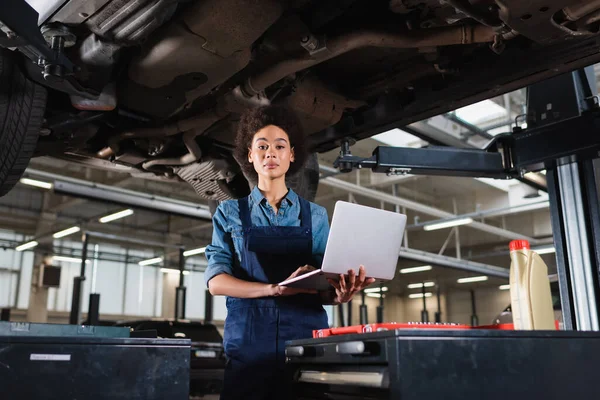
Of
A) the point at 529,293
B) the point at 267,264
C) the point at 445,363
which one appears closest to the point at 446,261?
the point at 267,264

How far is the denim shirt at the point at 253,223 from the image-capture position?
1.68 meters

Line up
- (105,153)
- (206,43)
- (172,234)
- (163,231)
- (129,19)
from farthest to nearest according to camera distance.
Result: (163,231) → (172,234) → (105,153) → (206,43) → (129,19)

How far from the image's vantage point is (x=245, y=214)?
5.60 ft

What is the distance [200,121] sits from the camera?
9.76 ft

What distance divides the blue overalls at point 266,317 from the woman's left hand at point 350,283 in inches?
6.2

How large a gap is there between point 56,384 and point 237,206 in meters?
0.70

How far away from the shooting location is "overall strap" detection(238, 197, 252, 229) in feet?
5.54

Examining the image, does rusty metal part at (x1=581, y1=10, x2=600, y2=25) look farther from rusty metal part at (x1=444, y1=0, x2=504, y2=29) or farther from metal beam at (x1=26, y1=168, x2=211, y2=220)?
metal beam at (x1=26, y1=168, x2=211, y2=220)

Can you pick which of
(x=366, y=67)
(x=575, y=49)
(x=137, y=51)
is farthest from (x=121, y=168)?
(x=575, y=49)

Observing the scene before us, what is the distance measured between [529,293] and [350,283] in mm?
421

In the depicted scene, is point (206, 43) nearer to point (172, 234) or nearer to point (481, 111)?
point (481, 111)

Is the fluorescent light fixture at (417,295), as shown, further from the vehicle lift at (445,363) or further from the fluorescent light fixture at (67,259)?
the vehicle lift at (445,363)

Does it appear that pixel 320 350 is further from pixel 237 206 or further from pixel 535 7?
pixel 535 7

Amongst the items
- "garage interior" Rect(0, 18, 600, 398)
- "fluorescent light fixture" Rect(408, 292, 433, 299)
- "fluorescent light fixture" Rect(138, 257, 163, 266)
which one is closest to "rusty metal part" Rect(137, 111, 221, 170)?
"garage interior" Rect(0, 18, 600, 398)
